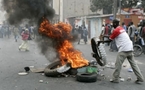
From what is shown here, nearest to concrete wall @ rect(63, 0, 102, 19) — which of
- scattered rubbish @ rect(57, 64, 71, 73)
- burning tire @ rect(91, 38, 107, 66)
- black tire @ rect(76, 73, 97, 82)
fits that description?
burning tire @ rect(91, 38, 107, 66)

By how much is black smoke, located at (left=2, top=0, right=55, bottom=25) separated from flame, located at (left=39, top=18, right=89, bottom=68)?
356 mm

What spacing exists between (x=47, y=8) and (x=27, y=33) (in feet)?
22.0

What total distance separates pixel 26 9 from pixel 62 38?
167 centimetres

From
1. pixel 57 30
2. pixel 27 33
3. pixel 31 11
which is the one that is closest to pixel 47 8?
pixel 31 11

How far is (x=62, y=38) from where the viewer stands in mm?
7836

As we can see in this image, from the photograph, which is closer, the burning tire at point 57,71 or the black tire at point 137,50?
the burning tire at point 57,71

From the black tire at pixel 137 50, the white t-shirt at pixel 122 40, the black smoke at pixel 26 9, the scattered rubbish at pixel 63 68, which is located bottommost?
the black tire at pixel 137 50

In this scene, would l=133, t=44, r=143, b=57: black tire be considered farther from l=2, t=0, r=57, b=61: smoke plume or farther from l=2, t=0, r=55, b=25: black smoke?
l=2, t=0, r=55, b=25: black smoke

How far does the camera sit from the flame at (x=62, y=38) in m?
7.45

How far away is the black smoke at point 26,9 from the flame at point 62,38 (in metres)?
0.36

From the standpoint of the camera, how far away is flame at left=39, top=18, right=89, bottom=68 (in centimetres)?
745

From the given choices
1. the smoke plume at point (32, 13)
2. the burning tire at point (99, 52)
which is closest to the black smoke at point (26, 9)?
the smoke plume at point (32, 13)

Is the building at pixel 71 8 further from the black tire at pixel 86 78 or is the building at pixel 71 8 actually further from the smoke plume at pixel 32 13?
the black tire at pixel 86 78

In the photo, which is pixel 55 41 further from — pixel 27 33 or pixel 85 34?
pixel 85 34
